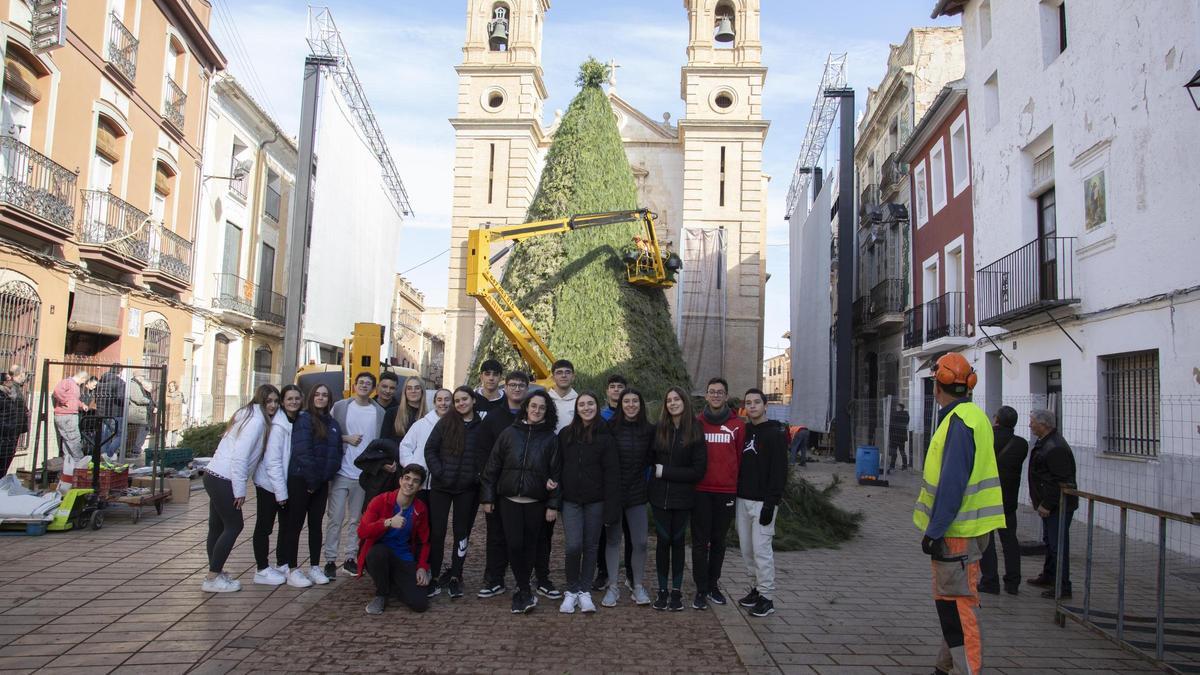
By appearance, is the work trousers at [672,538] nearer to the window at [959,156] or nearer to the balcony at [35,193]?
the balcony at [35,193]

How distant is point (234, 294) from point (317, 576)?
1906cm

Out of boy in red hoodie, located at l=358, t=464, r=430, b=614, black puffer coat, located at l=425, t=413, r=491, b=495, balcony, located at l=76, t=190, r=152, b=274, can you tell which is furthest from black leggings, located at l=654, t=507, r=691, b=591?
balcony, located at l=76, t=190, r=152, b=274

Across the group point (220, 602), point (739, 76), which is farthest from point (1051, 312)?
point (739, 76)

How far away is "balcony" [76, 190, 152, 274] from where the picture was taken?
14.4 m

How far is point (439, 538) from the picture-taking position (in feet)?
20.3

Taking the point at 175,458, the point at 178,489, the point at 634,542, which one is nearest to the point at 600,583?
the point at 634,542

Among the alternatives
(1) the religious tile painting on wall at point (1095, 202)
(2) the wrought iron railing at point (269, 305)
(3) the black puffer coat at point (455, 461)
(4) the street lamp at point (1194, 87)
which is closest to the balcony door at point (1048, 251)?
(1) the religious tile painting on wall at point (1095, 202)

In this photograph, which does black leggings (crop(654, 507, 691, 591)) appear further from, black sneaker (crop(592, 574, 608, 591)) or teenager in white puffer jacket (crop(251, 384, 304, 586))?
teenager in white puffer jacket (crop(251, 384, 304, 586))

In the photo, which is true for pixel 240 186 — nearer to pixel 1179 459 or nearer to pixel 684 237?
pixel 684 237

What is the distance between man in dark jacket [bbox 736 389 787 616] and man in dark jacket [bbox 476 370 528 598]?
70.4 inches

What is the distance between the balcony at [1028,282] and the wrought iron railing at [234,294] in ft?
61.9

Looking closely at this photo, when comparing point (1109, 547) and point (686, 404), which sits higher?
point (686, 404)

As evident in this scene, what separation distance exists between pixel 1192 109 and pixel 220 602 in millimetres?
10739

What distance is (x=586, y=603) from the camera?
5805mm
